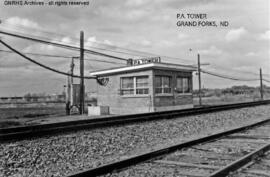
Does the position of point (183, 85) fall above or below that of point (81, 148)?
above

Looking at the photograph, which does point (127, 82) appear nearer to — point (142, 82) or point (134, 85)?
point (134, 85)

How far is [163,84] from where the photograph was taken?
27.2m

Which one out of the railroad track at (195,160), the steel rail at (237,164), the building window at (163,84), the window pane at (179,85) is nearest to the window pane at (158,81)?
the building window at (163,84)

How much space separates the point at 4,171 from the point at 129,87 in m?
22.0

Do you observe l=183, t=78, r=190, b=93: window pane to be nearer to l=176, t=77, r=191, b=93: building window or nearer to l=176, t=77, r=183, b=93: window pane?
l=176, t=77, r=191, b=93: building window

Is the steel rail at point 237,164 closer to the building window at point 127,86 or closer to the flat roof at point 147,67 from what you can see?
the flat roof at point 147,67

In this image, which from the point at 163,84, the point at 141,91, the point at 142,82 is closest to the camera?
the point at 141,91

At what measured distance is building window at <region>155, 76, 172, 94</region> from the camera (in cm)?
2646

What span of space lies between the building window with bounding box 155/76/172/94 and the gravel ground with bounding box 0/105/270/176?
1355 cm

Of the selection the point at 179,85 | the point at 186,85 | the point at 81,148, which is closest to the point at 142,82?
the point at 179,85

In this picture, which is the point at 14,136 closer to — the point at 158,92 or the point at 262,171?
the point at 262,171

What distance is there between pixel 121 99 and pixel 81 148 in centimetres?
1960

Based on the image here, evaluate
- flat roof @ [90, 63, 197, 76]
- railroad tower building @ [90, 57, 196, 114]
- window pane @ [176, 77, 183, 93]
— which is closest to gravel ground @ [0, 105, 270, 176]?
railroad tower building @ [90, 57, 196, 114]

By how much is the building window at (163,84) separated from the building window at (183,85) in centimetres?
128
